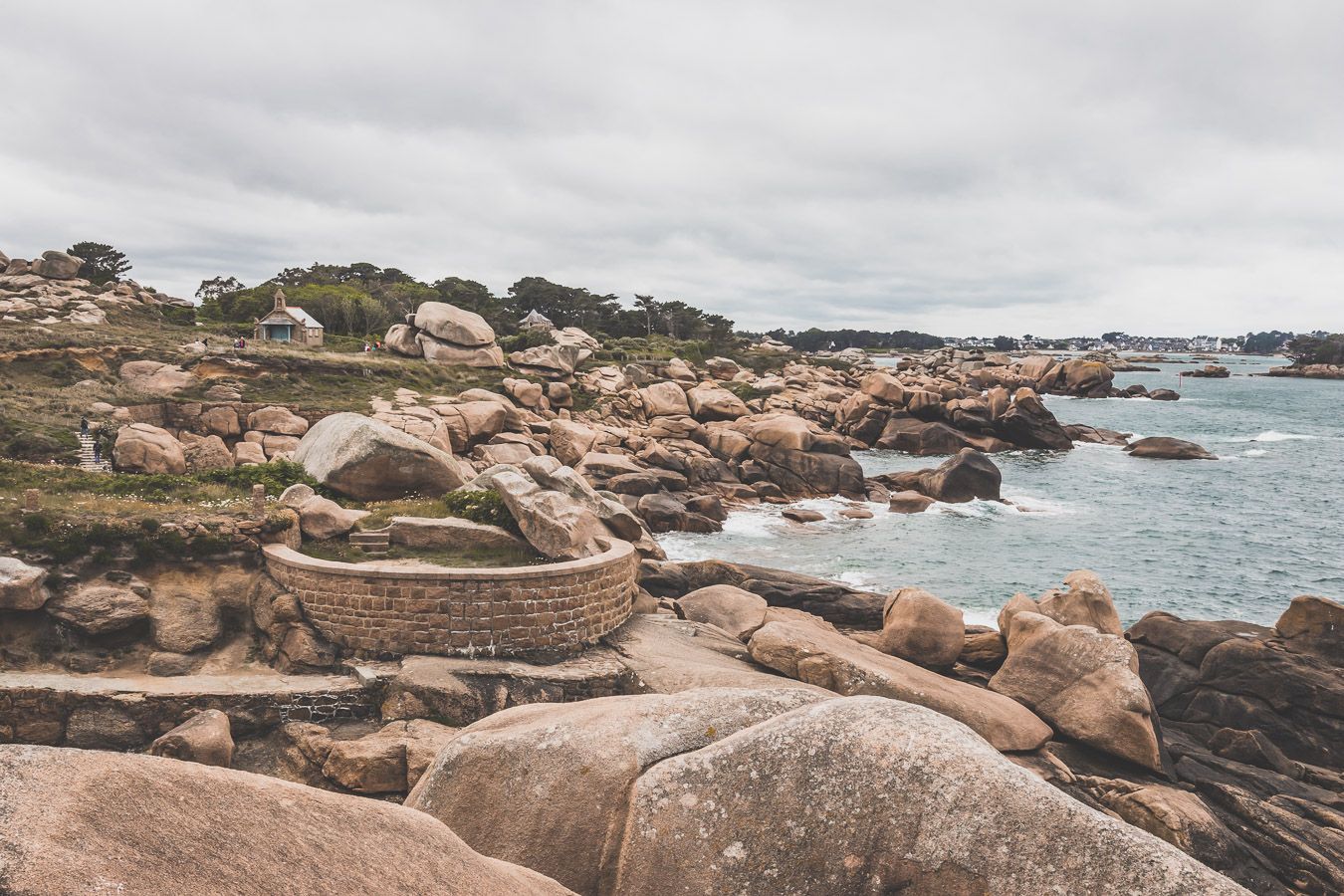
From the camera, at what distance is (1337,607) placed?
18.2 metres

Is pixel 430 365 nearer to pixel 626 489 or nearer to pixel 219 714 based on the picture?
pixel 626 489

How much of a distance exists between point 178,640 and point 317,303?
2156 inches

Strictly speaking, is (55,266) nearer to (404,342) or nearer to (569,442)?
(404,342)

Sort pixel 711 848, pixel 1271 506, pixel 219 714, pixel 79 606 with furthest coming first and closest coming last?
pixel 1271 506, pixel 79 606, pixel 219 714, pixel 711 848

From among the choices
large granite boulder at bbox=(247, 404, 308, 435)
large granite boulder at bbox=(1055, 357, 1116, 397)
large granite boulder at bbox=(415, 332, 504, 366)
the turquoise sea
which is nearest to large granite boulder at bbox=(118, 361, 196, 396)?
large granite boulder at bbox=(247, 404, 308, 435)

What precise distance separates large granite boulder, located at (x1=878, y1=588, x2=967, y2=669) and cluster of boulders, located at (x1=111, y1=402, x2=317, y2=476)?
1939cm

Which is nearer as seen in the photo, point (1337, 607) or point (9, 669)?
point (9, 669)

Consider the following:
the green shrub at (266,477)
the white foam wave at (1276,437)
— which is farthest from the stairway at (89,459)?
the white foam wave at (1276,437)

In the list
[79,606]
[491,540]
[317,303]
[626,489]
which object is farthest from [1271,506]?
[317,303]

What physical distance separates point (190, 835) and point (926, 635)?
16.6 metres

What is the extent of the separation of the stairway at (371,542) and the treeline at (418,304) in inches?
1907

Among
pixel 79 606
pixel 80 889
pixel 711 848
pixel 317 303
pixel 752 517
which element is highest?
pixel 317 303

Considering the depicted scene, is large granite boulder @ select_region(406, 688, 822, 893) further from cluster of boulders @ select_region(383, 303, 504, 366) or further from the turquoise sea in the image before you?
cluster of boulders @ select_region(383, 303, 504, 366)

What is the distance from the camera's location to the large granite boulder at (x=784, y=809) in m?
4.86
